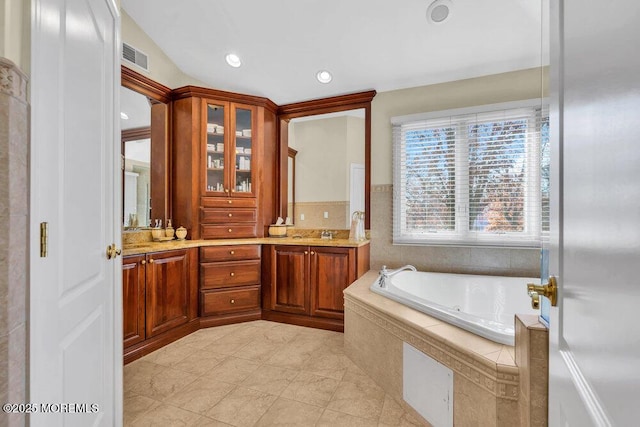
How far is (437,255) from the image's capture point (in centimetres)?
292

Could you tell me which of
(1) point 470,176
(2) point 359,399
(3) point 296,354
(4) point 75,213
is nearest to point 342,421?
(2) point 359,399

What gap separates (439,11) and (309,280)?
2.51 meters

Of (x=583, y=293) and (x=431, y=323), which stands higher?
(x=583, y=293)

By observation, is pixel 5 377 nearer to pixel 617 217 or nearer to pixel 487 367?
pixel 617 217

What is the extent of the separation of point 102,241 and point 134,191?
190cm

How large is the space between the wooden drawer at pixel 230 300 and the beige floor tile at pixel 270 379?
0.95 metres

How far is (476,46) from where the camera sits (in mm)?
2570

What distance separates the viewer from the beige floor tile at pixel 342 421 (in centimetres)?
158

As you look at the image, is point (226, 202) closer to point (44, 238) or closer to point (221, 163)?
point (221, 163)

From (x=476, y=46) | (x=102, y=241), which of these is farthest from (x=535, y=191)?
(x=102, y=241)

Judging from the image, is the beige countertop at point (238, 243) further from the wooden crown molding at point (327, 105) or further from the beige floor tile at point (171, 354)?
the wooden crown molding at point (327, 105)

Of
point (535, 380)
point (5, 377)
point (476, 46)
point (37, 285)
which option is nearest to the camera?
point (5, 377)

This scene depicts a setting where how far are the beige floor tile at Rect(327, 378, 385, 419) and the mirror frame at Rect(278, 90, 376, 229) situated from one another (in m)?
1.59

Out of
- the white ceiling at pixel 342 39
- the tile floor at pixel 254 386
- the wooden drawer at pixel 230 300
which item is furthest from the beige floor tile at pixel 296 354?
the white ceiling at pixel 342 39
